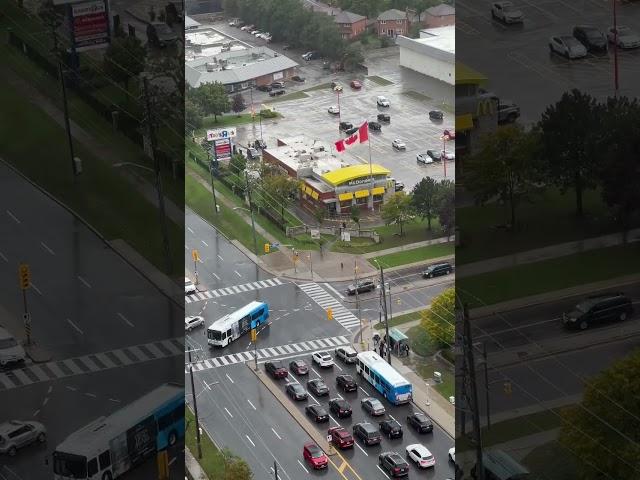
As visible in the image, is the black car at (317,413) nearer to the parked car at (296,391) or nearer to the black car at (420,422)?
the parked car at (296,391)

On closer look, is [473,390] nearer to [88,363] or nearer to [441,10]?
[88,363]

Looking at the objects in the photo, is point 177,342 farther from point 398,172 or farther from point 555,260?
point 398,172

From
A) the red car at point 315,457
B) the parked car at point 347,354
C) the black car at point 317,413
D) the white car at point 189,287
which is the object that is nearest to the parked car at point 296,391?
the black car at point 317,413

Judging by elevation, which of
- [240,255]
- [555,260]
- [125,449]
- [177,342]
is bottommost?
[240,255]

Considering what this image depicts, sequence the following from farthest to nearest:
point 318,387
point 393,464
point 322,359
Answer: point 322,359, point 318,387, point 393,464

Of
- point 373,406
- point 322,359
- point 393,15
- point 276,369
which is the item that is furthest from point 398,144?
point 373,406

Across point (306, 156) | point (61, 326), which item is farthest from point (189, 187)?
point (61, 326)

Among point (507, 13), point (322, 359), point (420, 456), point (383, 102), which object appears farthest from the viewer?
point (383, 102)

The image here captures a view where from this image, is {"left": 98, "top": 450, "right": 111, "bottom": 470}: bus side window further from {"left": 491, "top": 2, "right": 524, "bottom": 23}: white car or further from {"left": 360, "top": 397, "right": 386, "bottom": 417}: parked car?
{"left": 360, "top": 397, "right": 386, "bottom": 417}: parked car
